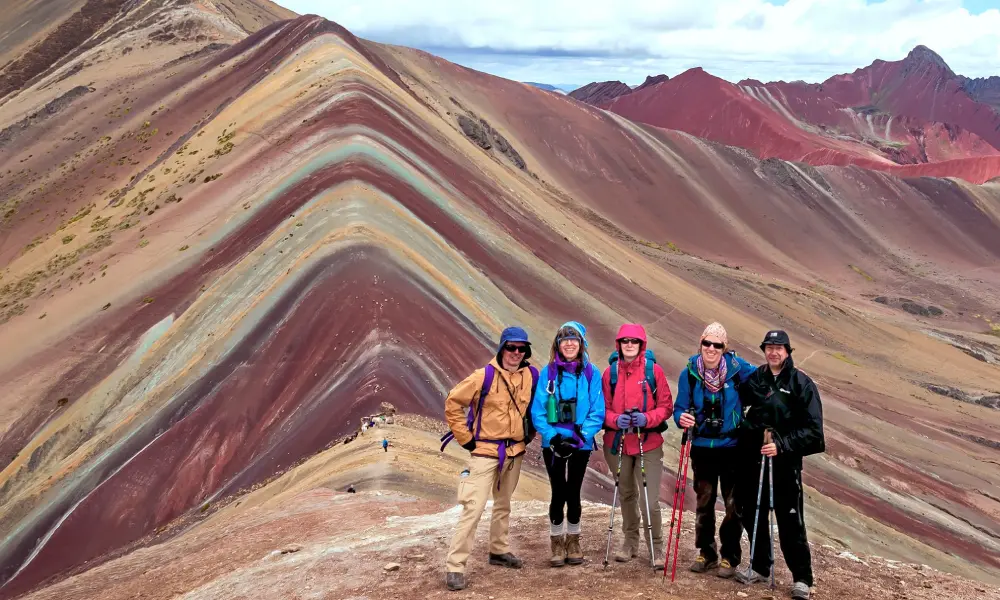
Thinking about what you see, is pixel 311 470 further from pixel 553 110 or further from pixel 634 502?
pixel 553 110

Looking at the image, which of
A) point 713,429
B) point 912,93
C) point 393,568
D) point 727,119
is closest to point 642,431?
point 713,429

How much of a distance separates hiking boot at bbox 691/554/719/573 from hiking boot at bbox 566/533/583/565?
945mm

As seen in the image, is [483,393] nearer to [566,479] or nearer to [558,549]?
[566,479]

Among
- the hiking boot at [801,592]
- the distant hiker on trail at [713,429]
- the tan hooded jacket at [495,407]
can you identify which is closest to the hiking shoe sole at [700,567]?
the distant hiker on trail at [713,429]

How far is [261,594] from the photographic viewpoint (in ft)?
23.2

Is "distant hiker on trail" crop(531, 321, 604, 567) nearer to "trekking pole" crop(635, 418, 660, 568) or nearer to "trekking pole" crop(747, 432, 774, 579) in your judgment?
"trekking pole" crop(635, 418, 660, 568)

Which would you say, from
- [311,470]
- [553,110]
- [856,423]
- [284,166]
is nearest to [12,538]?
[311,470]

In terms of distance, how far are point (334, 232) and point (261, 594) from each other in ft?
42.6

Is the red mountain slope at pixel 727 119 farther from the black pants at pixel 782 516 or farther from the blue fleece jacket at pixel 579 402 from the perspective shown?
the blue fleece jacket at pixel 579 402

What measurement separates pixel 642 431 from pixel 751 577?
56.5 inches

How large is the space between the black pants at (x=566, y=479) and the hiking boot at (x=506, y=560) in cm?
47

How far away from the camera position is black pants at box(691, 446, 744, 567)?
268 inches

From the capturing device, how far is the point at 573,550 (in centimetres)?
703

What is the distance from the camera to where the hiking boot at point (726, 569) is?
6.76 m
